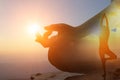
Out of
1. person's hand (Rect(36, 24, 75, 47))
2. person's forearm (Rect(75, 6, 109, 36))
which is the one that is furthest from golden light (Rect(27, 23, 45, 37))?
person's forearm (Rect(75, 6, 109, 36))

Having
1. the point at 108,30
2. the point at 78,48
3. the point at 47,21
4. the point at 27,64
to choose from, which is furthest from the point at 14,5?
the point at 108,30

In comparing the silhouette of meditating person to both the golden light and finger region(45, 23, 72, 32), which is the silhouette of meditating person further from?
the golden light

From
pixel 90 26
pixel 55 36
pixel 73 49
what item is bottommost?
pixel 73 49

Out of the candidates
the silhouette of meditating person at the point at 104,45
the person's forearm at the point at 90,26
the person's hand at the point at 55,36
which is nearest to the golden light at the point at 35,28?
the person's hand at the point at 55,36

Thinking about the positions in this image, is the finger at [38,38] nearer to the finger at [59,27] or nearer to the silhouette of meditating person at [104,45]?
the finger at [59,27]

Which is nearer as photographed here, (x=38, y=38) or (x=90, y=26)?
(x=38, y=38)

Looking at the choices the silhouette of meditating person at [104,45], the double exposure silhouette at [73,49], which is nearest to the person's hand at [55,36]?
the double exposure silhouette at [73,49]

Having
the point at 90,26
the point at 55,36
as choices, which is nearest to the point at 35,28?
the point at 55,36

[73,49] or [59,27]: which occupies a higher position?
[59,27]

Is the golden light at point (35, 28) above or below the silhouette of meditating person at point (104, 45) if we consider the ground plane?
above

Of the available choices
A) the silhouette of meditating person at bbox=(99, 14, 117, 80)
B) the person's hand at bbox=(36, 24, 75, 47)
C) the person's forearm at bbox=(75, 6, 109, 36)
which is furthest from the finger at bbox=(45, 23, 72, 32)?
the silhouette of meditating person at bbox=(99, 14, 117, 80)

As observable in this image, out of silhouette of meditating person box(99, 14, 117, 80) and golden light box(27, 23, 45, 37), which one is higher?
golden light box(27, 23, 45, 37)

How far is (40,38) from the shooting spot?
2.74m

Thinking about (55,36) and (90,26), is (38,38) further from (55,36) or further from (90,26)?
(90,26)
